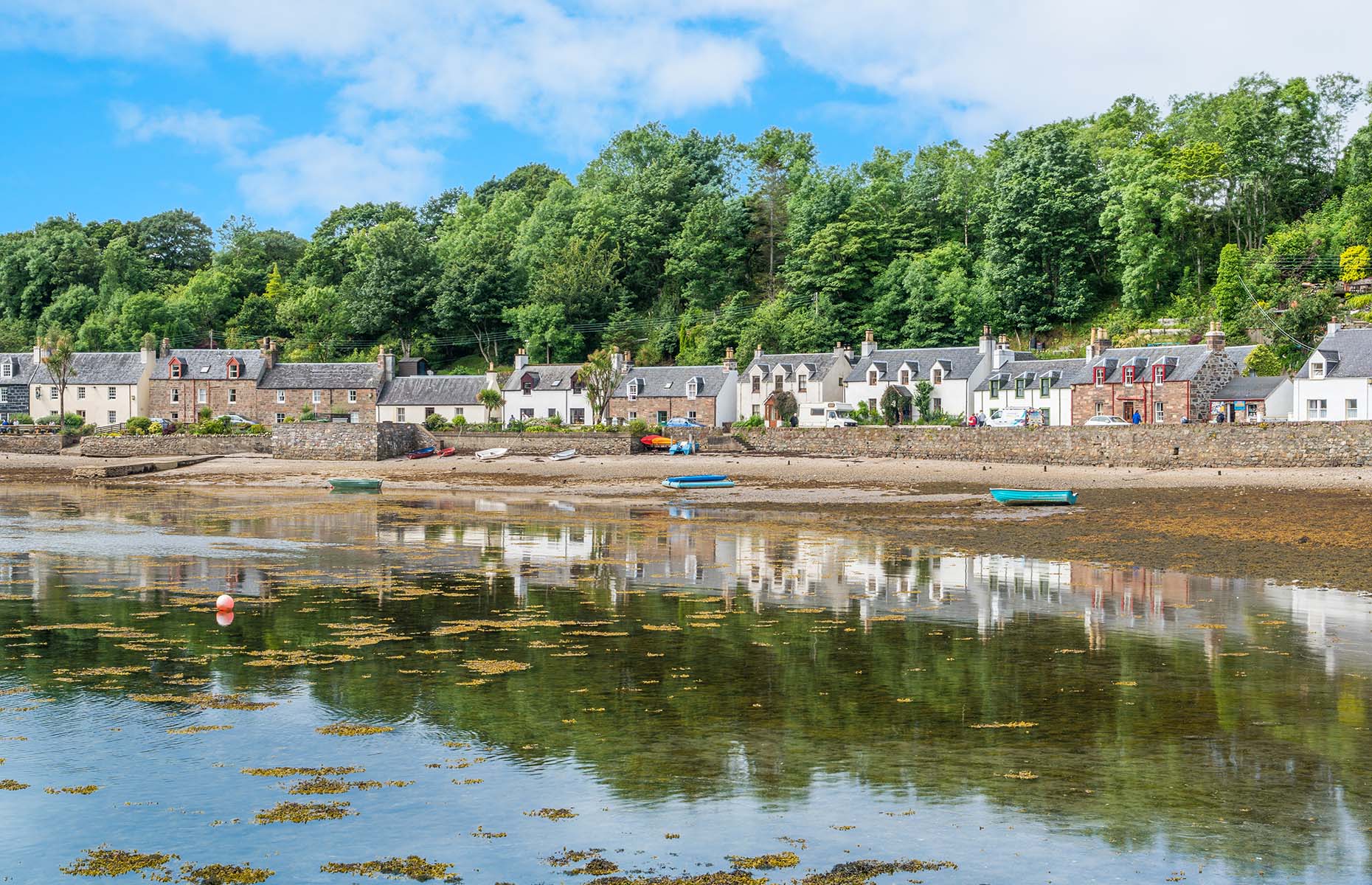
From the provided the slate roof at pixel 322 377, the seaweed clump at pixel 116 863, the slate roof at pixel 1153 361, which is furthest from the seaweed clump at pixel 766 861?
the slate roof at pixel 322 377

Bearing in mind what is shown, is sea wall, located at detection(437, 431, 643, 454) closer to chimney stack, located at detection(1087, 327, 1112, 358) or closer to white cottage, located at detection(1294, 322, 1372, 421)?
chimney stack, located at detection(1087, 327, 1112, 358)

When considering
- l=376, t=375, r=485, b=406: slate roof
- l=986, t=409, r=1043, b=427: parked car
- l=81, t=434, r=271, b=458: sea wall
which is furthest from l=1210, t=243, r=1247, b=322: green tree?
l=81, t=434, r=271, b=458: sea wall

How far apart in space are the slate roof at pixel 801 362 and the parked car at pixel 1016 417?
36.8ft

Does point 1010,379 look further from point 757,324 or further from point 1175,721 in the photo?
point 1175,721

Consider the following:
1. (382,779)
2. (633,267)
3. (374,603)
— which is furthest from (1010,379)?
(382,779)

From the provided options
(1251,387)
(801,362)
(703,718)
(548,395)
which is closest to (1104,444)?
(1251,387)

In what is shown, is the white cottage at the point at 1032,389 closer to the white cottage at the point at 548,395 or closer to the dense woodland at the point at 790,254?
the dense woodland at the point at 790,254

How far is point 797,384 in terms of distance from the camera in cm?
7225

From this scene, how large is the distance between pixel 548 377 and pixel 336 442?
21140mm

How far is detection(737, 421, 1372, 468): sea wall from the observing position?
142 ft

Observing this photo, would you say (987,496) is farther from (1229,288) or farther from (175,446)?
(175,446)

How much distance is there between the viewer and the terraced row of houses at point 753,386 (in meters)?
58.8

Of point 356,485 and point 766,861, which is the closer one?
point 766,861

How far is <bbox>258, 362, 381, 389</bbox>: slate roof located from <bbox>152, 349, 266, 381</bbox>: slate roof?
925mm
